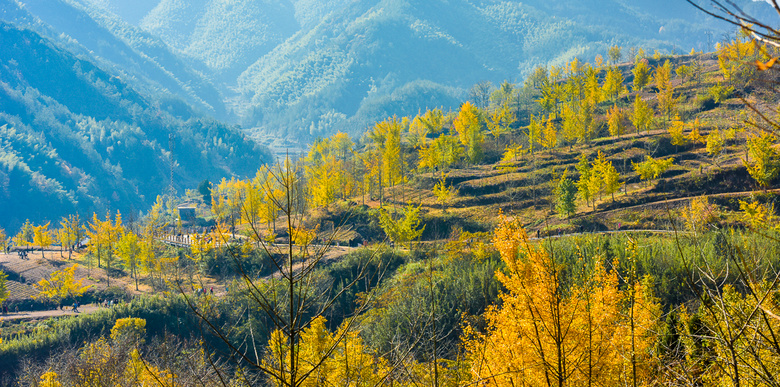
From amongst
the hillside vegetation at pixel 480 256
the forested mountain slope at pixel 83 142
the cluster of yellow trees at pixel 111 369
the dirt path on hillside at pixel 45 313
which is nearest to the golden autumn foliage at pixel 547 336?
the hillside vegetation at pixel 480 256

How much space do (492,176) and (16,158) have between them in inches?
5732

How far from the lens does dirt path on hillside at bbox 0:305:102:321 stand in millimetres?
32781

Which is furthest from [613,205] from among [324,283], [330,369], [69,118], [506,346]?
[69,118]

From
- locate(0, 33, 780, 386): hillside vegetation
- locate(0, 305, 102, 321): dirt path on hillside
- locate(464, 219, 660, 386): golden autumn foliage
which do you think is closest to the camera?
locate(464, 219, 660, 386): golden autumn foliage

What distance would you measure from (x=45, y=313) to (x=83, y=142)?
500ft

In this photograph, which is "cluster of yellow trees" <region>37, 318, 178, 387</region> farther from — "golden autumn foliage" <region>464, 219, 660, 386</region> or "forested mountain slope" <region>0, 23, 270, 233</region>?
"forested mountain slope" <region>0, 23, 270, 233</region>

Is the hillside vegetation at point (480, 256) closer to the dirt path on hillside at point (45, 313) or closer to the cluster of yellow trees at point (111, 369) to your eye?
the cluster of yellow trees at point (111, 369)

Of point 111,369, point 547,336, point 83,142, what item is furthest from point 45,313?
point 83,142

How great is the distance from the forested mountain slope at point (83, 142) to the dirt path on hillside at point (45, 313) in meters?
96.2

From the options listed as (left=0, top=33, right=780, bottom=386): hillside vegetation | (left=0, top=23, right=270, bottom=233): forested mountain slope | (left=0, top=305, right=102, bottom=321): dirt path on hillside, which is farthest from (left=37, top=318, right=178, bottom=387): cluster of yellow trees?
(left=0, top=23, right=270, bottom=233): forested mountain slope

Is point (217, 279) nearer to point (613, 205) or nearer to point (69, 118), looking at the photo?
point (613, 205)

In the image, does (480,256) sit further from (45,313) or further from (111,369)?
(45,313)

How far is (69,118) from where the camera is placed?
17400 cm

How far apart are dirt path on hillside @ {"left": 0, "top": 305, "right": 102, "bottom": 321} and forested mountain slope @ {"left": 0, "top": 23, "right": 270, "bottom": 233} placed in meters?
96.2
